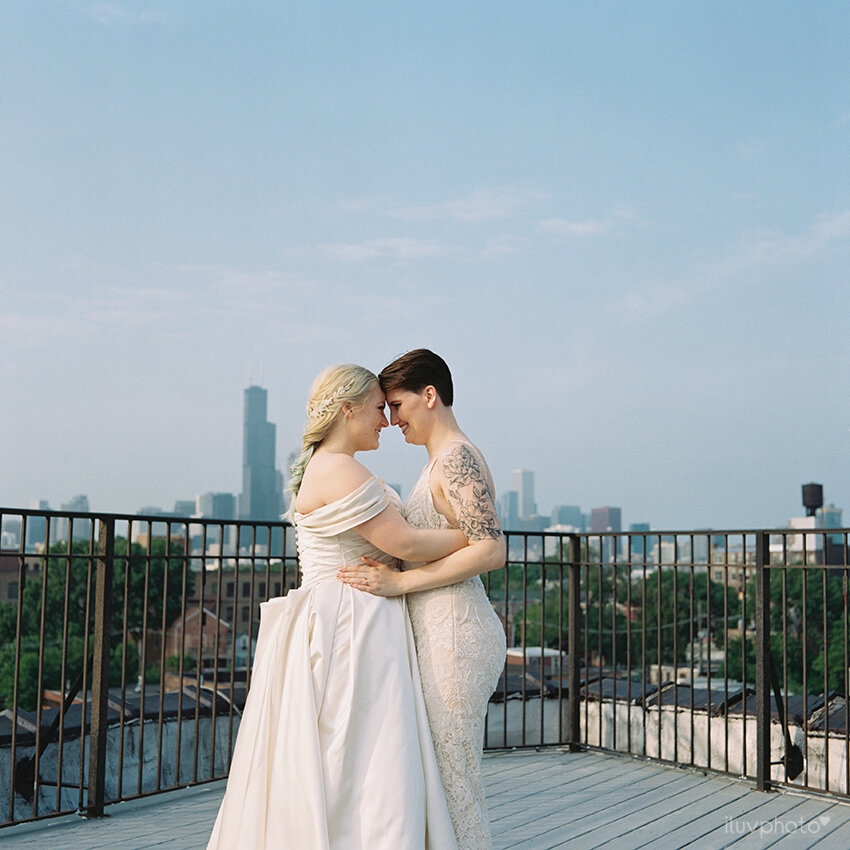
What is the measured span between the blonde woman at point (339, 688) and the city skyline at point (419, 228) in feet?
237

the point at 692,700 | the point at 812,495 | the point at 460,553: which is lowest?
the point at 692,700

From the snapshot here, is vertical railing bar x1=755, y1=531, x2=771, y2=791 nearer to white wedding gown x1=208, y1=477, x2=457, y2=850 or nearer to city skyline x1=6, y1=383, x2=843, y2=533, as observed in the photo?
white wedding gown x1=208, y1=477, x2=457, y2=850

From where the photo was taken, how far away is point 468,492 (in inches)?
91.7

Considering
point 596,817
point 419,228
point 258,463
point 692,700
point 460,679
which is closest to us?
point 460,679

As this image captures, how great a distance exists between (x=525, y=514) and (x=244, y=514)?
3749 cm

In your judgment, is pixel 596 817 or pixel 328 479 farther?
pixel 596 817

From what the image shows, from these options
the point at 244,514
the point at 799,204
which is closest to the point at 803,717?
the point at 799,204

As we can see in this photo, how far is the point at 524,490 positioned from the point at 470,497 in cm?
13158

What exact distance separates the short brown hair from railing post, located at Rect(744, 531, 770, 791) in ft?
8.07

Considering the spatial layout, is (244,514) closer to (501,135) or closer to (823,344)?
(501,135)

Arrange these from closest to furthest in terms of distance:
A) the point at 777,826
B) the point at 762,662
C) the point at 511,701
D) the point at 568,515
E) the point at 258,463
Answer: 1. the point at 777,826
2. the point at 762,662
3. the point at 511,701
4. the point at 258,463
5. the point at 568,515

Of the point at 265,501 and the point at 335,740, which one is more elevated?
the point at 265,501

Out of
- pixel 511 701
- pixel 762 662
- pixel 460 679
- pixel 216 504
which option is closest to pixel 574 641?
pixel 511 701

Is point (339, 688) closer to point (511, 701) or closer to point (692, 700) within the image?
point (692, 700)
